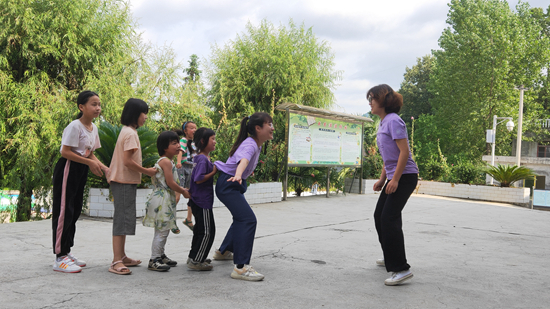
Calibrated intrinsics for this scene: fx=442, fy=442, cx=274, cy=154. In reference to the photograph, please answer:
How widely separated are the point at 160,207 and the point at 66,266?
3.05ft

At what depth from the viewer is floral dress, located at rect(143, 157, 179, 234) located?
3977mm

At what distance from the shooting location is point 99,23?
1334cm

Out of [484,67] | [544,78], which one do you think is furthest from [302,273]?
[544,78]

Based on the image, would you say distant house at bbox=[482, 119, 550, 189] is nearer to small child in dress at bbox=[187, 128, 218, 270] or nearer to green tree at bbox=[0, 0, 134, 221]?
green tree at bbox=[0, 0, 134, 221]

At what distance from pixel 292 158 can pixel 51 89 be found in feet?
24.3

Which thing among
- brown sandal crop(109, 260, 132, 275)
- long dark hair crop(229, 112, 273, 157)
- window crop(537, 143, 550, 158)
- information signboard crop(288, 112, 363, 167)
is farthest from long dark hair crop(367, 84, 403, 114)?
window crop(537, 143, 550, 158)

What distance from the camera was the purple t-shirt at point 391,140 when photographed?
3941 mm

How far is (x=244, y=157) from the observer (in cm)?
375

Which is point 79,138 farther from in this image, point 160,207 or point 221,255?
point 221,255

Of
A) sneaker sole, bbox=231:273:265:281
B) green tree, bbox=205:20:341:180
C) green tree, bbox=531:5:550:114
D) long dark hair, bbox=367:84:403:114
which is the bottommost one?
sneaker sole, bbox=231:273:265:281

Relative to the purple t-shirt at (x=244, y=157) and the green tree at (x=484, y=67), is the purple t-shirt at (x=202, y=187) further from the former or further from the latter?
the green tree at (x=484, y=67)


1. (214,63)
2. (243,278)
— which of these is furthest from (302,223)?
(214,63)

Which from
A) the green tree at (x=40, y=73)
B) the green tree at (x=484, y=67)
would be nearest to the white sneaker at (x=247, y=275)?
the green tree at (x=40, y=73)

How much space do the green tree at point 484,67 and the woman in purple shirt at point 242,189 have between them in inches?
1397
